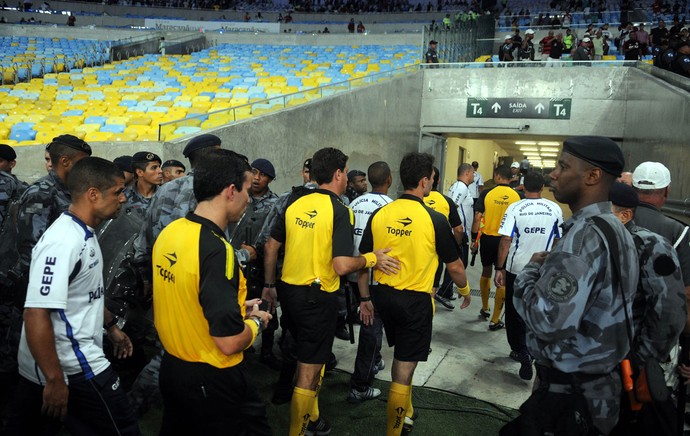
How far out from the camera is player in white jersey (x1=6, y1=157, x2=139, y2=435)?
2121 mm

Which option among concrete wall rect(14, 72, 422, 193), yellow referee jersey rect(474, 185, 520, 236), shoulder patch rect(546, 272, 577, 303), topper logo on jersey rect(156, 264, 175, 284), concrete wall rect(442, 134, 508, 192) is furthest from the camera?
concrete wall rect(442, 134, 508, 192)

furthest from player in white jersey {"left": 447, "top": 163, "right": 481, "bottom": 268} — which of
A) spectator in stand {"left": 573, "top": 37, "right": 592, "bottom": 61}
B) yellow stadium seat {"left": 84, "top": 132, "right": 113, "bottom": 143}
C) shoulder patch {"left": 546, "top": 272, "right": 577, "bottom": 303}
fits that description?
spectator in stand {"left": 573, "top": 37, "right": 592, "bottom": 61}

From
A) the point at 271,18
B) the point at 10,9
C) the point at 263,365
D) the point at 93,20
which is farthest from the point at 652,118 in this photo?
the point at 10,9

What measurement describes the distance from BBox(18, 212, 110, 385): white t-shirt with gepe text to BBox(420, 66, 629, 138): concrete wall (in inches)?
519

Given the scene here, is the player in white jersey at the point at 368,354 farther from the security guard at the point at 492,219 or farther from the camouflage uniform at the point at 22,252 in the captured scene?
the security guard at the point at 492,219

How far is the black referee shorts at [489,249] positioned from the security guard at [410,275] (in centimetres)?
325

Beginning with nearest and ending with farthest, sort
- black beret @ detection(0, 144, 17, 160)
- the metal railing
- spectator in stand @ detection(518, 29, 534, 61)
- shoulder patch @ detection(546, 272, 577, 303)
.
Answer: shoulder patch @ detection(546, 272, 577, 303) → black beret @ detection(0, 144, 17, 160) → the metal railing → spectator in stand @ detection(518, 29, 534, 61)

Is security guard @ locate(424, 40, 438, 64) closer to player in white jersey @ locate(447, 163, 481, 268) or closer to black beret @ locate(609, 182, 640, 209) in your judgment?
player in white jersey @ locate(447, 163, 481, 268)

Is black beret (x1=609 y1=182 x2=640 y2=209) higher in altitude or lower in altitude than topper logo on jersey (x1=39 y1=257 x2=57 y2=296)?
higher

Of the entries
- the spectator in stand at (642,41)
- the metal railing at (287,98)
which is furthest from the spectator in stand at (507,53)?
the spectator in stand at (642,41)

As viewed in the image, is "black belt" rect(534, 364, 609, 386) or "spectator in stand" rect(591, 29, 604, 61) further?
"spectator in stand" rect(591, 29, 604, 61)

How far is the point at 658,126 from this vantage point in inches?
374

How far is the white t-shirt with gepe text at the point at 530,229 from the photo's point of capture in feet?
16.9

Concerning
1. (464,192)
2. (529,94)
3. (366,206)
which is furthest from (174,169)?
(529,94)
